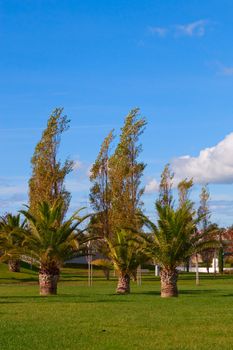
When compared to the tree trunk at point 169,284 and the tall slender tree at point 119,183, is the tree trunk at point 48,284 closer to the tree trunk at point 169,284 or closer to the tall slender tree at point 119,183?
the tree trunk at point 169,284

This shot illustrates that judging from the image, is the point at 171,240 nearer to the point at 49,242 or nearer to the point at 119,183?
the point at 49,242

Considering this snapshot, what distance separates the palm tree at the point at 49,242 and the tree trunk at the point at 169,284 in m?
4.41

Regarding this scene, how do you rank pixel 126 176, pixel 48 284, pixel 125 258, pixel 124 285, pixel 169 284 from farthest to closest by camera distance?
1. pixel 126 176
2. pixel 125 258
3. pixel 124 285
4. pixel 48 284
5. pixel 169 284

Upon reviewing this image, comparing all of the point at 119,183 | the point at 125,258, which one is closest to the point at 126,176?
the point at 119,183

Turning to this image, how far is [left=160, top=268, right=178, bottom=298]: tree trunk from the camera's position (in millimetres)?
29703

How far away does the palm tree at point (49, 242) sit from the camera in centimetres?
3134

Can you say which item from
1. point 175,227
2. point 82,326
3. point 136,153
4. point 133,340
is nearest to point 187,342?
point 133,340

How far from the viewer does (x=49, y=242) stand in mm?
31562

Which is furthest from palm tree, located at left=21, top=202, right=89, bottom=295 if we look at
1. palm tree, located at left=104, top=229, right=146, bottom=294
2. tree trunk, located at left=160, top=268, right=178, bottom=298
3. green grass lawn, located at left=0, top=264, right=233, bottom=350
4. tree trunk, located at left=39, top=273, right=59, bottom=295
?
green grass lawn, located at left=0, top=264, right=233, bottom=350

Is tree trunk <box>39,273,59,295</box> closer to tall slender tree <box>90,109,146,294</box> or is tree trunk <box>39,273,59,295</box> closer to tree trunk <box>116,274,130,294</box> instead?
tree trunk <box>116,274,130,294</box>

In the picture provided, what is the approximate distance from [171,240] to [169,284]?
2043 millimetres

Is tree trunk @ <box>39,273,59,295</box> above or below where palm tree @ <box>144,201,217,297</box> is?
below

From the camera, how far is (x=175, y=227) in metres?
30.3

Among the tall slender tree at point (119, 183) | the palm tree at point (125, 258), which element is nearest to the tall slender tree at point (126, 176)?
the tall slender tree at point (119, 183)
